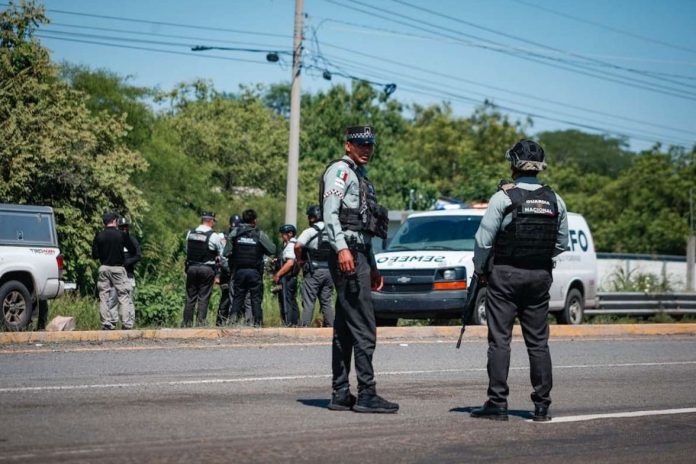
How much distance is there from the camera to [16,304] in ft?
53.0

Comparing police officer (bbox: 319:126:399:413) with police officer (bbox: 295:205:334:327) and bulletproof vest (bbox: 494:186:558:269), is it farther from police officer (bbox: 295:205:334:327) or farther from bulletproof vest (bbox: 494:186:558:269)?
police officer (bbox: 295:205:334:327)

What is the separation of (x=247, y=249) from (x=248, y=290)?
2.25 ft

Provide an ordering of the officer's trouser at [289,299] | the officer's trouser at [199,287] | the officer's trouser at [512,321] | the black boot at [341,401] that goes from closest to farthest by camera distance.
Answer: the officer's trouser at [512,321], the black boot at [341,401], the officer's trouser at [199,287], the officer's trouser at [289,299]

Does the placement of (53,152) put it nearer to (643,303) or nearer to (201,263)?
(201,263)

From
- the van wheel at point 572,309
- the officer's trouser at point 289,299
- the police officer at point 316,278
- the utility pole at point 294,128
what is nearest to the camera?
the police officer at point 316,278

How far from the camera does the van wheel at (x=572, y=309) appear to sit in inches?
822

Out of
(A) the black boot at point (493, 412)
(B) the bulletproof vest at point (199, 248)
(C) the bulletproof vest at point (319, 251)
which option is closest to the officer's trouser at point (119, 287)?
(B) the bulletproof vest at point (199, 248)

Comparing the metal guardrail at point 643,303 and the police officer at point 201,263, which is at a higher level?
the police officer at point 201,263

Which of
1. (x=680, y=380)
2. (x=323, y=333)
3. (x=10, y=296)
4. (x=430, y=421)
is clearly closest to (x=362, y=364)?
(x=430, y=421)

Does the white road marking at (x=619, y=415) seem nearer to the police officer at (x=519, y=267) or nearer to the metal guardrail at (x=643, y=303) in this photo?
the police officer at (x=519, y=267)

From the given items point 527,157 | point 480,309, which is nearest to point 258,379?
point 527,157

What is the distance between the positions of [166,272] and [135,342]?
1406 centimetres

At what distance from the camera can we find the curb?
13.8 m

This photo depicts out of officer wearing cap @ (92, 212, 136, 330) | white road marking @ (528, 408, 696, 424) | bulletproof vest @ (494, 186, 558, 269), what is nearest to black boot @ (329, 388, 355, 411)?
white road marking @ (528, 408, 696, 424)
